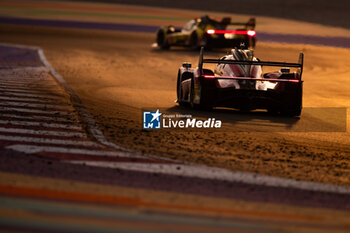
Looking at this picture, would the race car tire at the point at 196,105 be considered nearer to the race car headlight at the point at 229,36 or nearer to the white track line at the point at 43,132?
the white track line at the point at 43,132

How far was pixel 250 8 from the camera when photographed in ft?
194

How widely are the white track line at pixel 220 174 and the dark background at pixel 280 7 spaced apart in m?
41.9

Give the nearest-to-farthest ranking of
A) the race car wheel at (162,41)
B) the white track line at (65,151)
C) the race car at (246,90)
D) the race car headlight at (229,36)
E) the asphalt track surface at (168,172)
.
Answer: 1. the asphalt track surface at (168,172)
2. the white track line at (65,151)
3. the race car at (246,90)
4. the race car headlight at (229,36)
5. the race car wheel at (162,41)

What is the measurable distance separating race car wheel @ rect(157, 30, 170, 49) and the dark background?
2156 cm

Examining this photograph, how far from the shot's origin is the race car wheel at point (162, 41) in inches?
1149

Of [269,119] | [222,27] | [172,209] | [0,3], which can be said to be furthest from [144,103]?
[0,3]


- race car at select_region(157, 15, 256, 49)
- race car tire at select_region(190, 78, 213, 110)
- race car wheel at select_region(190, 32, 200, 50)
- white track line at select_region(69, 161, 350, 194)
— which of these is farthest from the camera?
race car wheel at select_region(190, 32, 200, 50)

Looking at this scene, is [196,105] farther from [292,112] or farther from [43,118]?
[43,118]

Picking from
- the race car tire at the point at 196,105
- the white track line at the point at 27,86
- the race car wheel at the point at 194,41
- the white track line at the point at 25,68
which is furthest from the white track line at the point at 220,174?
→ the race car wheel at the point at 194,41

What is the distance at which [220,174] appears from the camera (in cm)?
797

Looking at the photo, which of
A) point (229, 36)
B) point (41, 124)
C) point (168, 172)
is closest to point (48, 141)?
Result: point (41, 124)

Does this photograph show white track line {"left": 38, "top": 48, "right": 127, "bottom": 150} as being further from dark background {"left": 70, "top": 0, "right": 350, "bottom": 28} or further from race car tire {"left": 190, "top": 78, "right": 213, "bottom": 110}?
dark background {"left": 70, "top": 0, "right": 350, "bottom": 28}

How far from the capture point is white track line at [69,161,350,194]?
7.68 metres
